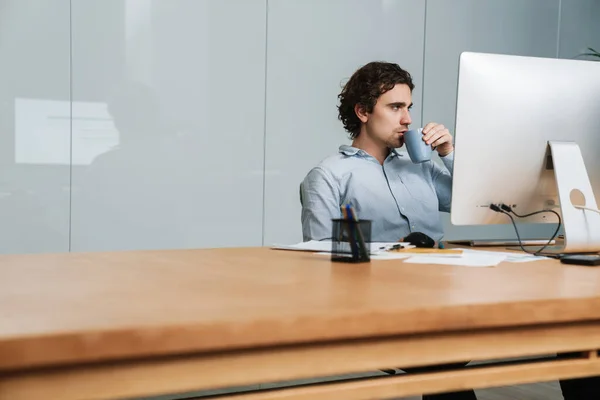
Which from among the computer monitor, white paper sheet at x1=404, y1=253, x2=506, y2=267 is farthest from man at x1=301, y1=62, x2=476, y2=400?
white paper sheet at x1=404, y1=253, x2=506, y2=267

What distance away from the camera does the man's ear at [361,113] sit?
8.85 feet

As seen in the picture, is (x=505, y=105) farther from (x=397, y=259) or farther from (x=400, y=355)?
(x=400, y=355)

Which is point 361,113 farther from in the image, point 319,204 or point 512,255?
point 512,255

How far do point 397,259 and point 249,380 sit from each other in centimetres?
78

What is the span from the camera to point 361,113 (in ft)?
8.90

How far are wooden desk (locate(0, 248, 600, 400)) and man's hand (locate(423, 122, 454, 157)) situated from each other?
99 cm

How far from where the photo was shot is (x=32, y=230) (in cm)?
322

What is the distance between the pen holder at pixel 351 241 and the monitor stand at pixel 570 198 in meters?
0.53

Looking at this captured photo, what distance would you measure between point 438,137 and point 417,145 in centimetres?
10

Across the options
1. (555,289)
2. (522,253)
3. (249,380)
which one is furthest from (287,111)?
(249,380)

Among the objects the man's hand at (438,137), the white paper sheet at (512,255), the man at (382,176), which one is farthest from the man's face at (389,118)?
the white paper sheet at (512,255)

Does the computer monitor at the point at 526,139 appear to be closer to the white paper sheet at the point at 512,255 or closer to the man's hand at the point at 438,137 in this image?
the white paper sheet at the point at 512,255

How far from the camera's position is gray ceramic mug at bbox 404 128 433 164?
7.49 feet

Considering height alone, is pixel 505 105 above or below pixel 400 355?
above
